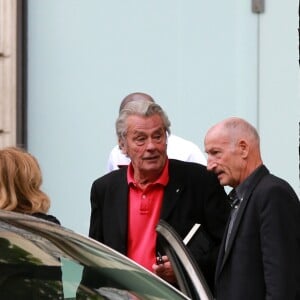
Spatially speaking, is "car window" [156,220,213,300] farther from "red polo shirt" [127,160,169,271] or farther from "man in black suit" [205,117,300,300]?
"red polo shirt" [127,160,169,271]

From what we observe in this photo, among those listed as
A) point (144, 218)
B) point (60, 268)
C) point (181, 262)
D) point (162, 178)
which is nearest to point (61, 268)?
point (60, 268)

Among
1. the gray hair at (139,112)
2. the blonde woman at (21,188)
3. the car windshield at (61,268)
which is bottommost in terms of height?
the car windshield at (61,268)

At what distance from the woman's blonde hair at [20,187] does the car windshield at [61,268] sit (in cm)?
120

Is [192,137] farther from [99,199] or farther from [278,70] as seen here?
[99,199]

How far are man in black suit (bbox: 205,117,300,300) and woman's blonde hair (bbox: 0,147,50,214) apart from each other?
Answer: 906 millimetres

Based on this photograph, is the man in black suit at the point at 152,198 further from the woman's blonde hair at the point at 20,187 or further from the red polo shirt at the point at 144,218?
the woman's blonde hair at the point at 20,187

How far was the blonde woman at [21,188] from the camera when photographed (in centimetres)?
651

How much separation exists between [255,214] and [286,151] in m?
3.53

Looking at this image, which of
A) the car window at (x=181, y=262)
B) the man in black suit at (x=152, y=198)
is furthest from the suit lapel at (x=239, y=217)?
the man in black suit at (x=152, y=198)

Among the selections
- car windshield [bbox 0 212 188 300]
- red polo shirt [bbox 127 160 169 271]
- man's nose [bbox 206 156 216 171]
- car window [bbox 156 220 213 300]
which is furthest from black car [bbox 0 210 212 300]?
red polo shirt [bbox 127 160 169 271]

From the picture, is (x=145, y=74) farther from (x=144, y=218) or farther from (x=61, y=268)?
(x=61, y=268)

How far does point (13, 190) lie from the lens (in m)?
6.54

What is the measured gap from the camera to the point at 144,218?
6.81 m

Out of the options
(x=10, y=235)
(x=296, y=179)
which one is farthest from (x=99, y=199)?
(x=296, y=179)
